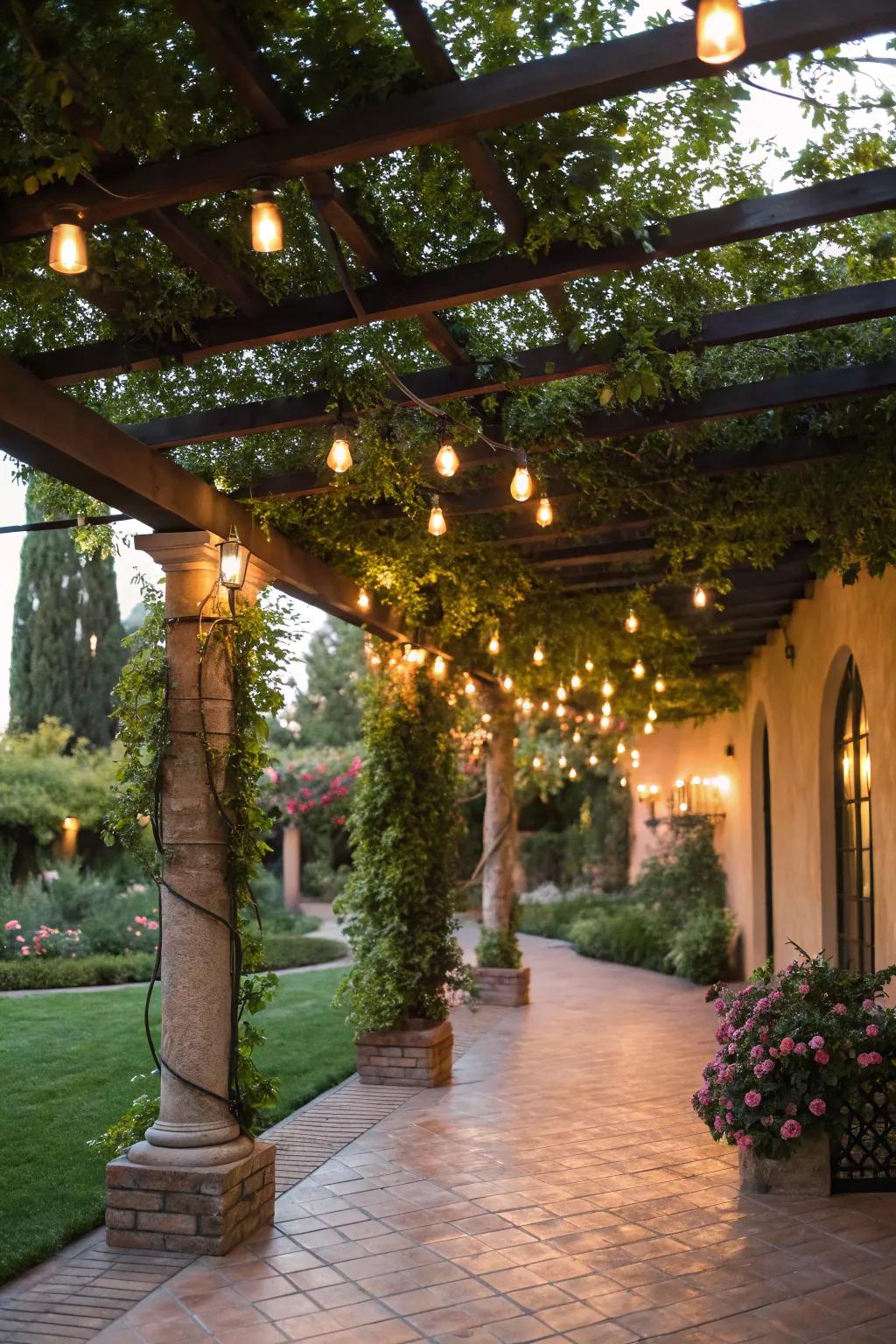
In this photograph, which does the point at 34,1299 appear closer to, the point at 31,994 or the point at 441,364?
the point at 441,364

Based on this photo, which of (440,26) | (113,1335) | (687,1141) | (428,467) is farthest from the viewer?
(687,1141)

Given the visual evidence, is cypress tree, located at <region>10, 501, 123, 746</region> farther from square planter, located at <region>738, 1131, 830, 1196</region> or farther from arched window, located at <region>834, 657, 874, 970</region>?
square planter, located at <region>738, 1131, 830, 1196</region>

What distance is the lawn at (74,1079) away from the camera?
5.68 m

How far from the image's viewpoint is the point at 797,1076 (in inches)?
235

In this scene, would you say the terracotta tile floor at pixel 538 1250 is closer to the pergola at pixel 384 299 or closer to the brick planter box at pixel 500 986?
the pergola at pixel 384 299

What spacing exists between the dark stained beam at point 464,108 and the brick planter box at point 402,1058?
6.62 m

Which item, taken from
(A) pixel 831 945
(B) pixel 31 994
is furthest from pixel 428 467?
(B) pixel 31 994

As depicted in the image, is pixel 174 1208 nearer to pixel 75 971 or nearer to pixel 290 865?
pixel 75 971

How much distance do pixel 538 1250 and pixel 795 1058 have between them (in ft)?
5.33

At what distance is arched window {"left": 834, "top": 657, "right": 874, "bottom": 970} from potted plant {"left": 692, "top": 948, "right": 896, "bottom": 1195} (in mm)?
2676

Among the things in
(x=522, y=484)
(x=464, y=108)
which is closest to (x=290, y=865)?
Answer: (x=522, y=484)

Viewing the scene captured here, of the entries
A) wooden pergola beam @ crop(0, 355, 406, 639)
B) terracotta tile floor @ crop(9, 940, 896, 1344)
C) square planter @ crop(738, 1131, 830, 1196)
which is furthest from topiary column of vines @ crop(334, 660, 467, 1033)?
square planter @ crop(738, 1131, 830, 1196)

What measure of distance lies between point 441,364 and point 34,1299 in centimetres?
419

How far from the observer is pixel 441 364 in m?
5.55
